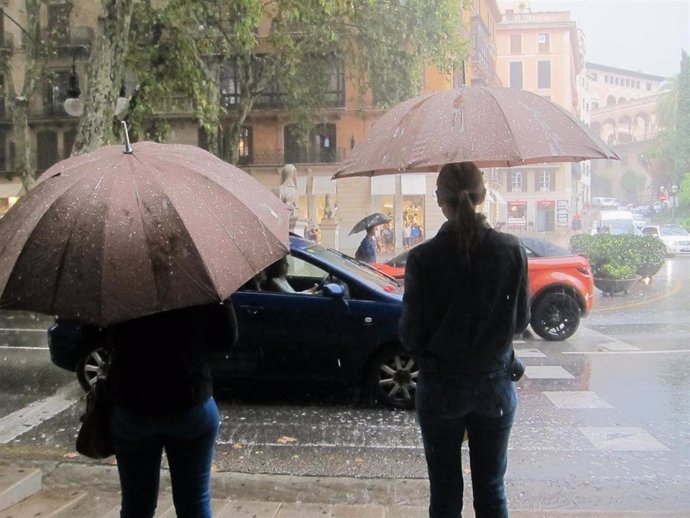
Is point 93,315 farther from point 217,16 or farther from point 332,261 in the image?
point 217,16

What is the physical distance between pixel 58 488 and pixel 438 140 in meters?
3.35

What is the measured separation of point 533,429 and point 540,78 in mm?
60765

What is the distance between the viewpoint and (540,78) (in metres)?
61.7

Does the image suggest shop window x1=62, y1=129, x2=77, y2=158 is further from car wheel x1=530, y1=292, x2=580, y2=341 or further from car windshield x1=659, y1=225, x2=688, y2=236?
car wheel x1=530, y1=292, x2=580, y2=341

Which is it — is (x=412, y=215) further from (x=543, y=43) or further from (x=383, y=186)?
(x=543, y=43)

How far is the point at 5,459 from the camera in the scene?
504 cm

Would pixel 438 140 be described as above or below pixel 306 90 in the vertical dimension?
below

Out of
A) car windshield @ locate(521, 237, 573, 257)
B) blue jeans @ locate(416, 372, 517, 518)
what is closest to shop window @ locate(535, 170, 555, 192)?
car windshield @ locate(521, 237, 573, 257)

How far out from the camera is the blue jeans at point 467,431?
2580mm

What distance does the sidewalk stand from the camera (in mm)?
3963

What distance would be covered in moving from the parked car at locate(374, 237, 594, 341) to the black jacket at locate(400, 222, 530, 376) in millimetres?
7556

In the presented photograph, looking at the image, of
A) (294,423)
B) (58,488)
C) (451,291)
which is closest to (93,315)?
(451,291)

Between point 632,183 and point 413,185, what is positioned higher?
point 632,183

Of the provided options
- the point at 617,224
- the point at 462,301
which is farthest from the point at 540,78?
the point at 462,301
